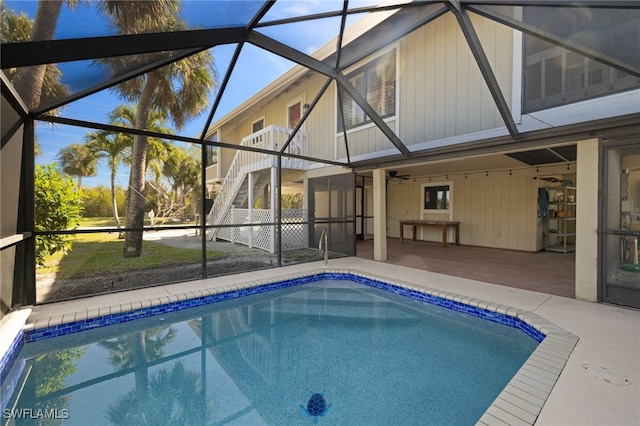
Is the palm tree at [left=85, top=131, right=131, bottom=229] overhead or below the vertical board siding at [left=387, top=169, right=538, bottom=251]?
overhead

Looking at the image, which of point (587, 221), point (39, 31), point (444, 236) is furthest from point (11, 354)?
point (444, 236)

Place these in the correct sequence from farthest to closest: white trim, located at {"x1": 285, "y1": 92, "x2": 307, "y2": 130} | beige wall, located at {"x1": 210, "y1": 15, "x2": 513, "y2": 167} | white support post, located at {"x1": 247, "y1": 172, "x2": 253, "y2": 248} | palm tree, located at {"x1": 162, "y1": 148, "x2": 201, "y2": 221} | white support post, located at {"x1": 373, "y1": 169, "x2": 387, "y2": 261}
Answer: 1. palm tree, located at {"x1": 162, "y1": 148, "x2": 201, "y2": 221}
2. white trim, located at {"x1": 285, "y1": 92, "x2": 307, "y2": 130}
3. white support post, located at {"x1": 247, "y1": 172, "x2": 253, "y2": 248}
4. white support post, located at {"x1": 373, "y1": 169, "x2": 387, "y2": 261}
5. beige wall, located at {"x1": 210, "y1": 15, "x2": 513, "y2": 167}

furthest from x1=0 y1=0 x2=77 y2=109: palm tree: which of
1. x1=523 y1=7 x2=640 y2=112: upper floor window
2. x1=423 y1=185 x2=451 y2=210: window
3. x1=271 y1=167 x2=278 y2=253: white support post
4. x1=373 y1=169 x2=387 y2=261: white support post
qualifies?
x1=423 y1=185 x2=451 y2=210: window

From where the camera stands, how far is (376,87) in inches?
283

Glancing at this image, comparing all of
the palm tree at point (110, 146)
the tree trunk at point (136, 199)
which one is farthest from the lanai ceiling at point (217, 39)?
the palm tree at point (110, 146)

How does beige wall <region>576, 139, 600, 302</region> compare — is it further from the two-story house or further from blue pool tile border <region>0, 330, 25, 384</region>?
blue pool tile border <region>0, 330, 25, 384</region>

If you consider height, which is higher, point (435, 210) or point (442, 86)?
point (442, 86)

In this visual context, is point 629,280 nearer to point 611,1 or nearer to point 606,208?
point 606,208

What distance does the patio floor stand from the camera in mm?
4975

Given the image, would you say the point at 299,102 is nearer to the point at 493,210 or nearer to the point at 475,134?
the point at 475,134

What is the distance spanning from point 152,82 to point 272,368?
5.62 m

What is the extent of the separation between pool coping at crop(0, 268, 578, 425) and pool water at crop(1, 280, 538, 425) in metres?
0.14

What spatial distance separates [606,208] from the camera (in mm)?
3805

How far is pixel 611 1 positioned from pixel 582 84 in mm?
2185
